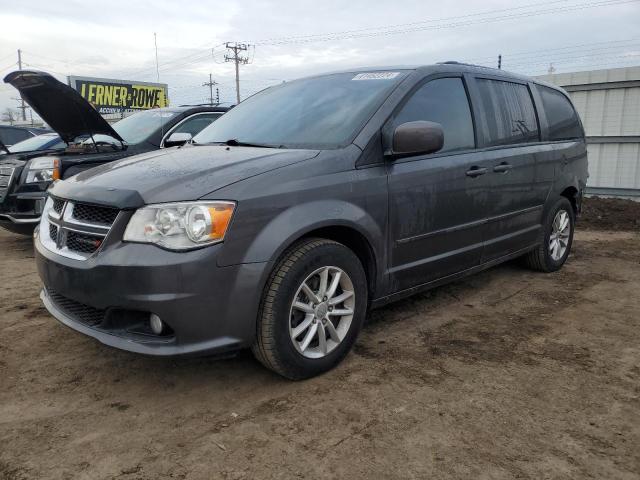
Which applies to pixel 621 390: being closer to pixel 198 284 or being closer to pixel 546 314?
pixel 546 314

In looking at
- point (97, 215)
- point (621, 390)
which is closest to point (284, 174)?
point (97, 215)

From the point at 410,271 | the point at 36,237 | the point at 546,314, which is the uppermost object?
the point at 36,237

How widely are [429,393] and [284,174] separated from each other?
1.37 meters

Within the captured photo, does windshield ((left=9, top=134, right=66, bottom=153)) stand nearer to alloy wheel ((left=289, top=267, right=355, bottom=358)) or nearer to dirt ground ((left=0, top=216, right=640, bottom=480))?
dirt ground ((left=0, top=216, right=640, bottom=480))

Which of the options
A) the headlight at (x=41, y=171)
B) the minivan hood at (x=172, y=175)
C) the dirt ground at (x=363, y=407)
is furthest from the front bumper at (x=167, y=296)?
the headlight at (x=41, y=171)

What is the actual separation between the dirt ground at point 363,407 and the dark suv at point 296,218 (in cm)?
34

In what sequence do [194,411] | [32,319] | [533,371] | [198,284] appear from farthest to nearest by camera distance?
[32,319]
[533,371]
[194,411]
[198,284]

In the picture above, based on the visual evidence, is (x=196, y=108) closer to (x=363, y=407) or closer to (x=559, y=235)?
(x=559, y=235)

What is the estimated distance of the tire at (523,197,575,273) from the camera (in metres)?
4.95

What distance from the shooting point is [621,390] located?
2803mm

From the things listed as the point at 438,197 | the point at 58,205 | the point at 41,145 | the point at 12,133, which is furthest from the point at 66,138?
the point at 12,133

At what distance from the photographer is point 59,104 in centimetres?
512

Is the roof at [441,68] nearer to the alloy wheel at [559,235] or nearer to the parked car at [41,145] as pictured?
the alloy wheel at [559,235]

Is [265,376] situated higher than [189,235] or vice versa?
[189,235]
